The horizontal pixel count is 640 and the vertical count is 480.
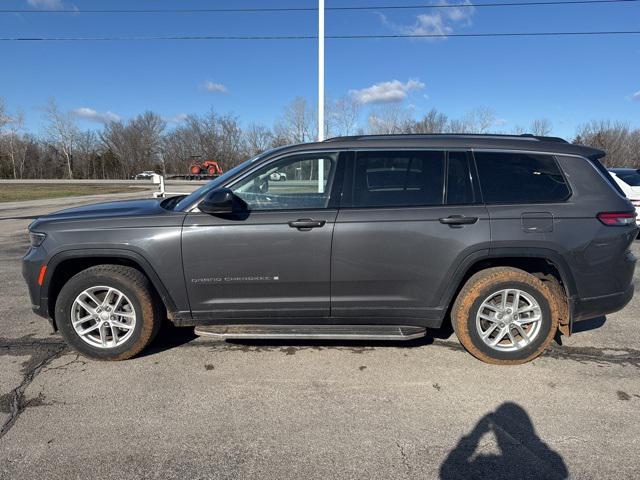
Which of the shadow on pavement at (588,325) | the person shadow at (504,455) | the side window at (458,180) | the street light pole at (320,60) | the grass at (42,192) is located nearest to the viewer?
the person shadow at (504,455)

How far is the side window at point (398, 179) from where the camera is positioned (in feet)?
10.9

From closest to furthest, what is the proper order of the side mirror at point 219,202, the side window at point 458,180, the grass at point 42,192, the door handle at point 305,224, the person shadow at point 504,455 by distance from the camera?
1. the person shadow at point 504,455
2. the side mirror at point 219,202
3. the door handle at point 305,224
4. the side window at point 458,180
5. the grass at point 42,192

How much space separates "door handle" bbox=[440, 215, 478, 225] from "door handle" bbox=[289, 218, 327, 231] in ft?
3.27

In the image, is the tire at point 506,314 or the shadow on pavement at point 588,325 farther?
the shadow on pavement at point 588,325

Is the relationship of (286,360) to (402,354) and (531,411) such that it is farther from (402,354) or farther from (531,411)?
(531,411)

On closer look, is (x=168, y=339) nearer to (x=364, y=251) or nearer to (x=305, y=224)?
(x=305, y=224)

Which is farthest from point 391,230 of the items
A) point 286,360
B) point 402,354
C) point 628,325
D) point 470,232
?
point 628,325

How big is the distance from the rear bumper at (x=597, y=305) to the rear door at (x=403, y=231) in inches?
39.0

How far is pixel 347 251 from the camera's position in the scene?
10.6 feet

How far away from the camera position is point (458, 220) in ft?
10.6

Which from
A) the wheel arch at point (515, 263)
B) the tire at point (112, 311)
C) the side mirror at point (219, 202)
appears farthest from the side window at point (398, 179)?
the tire at point (112, 311)

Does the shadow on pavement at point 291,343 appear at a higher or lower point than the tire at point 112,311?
lower

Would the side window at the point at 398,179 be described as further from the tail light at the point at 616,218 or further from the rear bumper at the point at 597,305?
the rear bumper at the point at 597,305

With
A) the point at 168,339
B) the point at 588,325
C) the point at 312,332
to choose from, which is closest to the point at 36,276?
the point at 168,339
